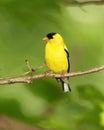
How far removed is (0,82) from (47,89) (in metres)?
1.06

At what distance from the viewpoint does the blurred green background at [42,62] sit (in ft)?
6.00

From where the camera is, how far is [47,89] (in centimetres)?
207

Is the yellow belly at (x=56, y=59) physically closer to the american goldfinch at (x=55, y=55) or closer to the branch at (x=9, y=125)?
the american goldfinch at (x=55, y=55)

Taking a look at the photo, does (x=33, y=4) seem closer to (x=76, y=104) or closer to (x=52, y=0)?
(x=52, y=0)

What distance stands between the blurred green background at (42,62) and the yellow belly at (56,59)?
13 cm

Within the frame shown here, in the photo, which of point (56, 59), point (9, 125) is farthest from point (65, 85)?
point (9, 125)

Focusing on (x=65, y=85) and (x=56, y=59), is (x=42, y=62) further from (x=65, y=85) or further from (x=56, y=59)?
(x=56, y=59)

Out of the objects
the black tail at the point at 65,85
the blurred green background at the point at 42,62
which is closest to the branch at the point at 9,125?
the blurred green background at the point at 42,62

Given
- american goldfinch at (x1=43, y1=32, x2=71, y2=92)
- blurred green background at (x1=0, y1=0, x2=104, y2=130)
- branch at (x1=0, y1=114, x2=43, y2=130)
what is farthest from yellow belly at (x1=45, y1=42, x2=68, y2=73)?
branch at (x1=0, y1=114, x2=43, y2=130)

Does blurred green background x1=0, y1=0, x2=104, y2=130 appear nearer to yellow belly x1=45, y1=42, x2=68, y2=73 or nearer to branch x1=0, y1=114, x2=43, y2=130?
yellow belly x1=45, y1=42, x2=68, y2=73

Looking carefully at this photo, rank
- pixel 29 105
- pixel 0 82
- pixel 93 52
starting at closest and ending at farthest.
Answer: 1. pixel 0 82
2. pixel 29 105
3. pixel 93 52

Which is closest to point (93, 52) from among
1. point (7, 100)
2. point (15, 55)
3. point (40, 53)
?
point (40, 53)

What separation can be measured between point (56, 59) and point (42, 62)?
0.53 metres

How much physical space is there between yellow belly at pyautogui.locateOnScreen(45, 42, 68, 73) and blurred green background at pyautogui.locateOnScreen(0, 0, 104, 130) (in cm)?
13
